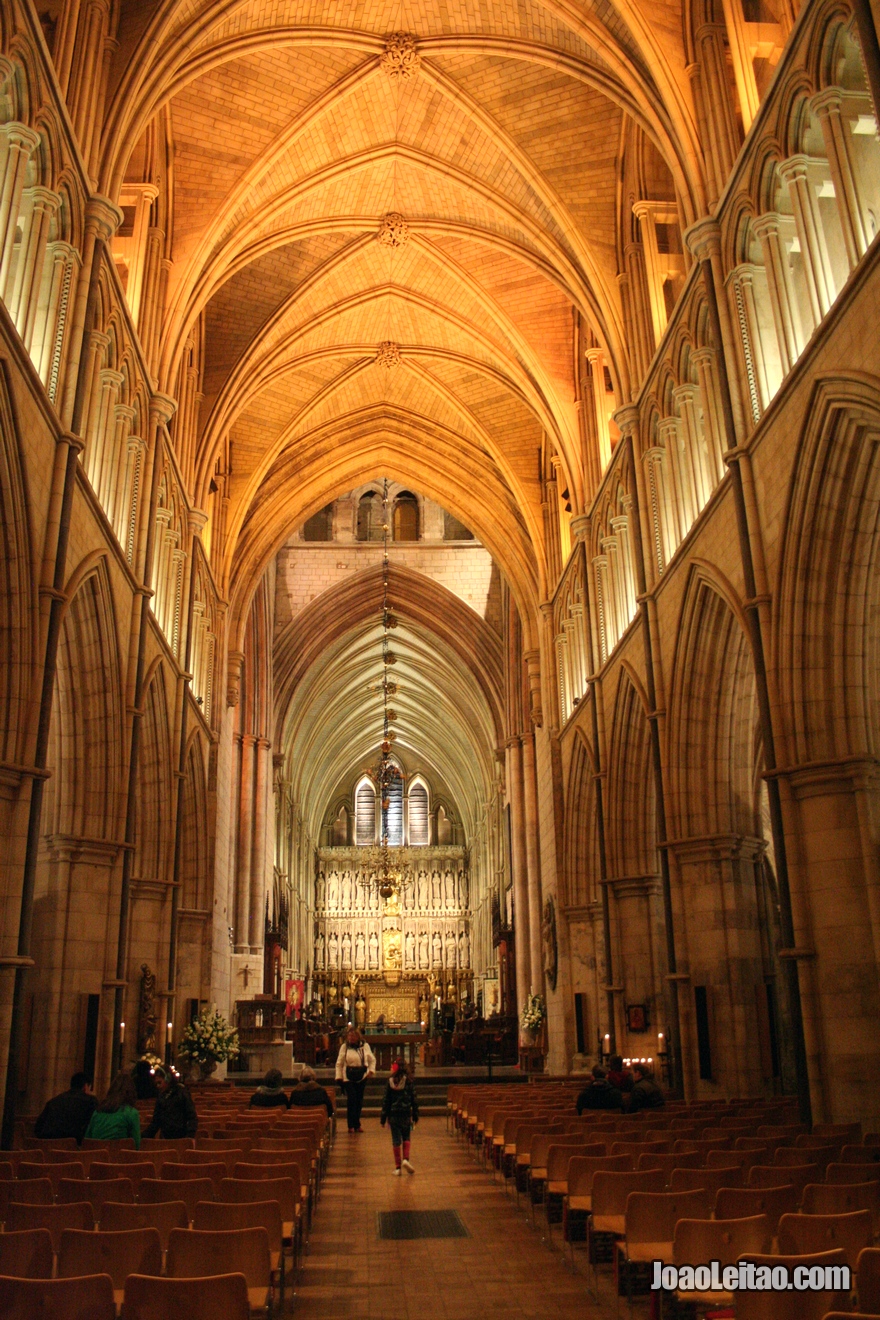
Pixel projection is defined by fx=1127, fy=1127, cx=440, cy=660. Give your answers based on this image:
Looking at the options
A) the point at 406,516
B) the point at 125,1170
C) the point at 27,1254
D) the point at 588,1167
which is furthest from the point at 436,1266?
the point at 406,516

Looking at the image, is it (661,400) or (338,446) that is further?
(338,446)

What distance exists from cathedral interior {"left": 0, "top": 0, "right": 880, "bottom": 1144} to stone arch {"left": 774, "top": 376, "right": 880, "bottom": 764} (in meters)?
0.04

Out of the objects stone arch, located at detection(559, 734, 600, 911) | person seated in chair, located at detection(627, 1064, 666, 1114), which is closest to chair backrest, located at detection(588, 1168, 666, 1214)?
person seated in chair, located at detection(627, 1064, 666, 1114)

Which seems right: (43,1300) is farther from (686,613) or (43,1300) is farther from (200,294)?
(200,294)

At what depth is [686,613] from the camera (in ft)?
50.1

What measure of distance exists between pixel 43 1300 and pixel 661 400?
49.9 ft

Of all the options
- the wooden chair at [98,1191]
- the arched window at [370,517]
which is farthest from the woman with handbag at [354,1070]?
the arched window at [370,517]

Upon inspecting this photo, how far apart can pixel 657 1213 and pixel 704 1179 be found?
69 cm

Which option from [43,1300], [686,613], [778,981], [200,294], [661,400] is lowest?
[43,1300]

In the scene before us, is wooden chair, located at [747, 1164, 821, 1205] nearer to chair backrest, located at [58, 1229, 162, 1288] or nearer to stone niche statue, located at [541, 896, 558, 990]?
chair backrest, located at [58, 1229, 162, 1288]

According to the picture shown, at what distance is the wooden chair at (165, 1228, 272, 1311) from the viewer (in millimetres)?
4535

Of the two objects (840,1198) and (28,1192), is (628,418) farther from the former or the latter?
(28,1192)

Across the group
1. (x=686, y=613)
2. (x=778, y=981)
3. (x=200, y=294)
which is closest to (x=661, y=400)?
(x=686, y=613)

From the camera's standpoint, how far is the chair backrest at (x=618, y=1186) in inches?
241
